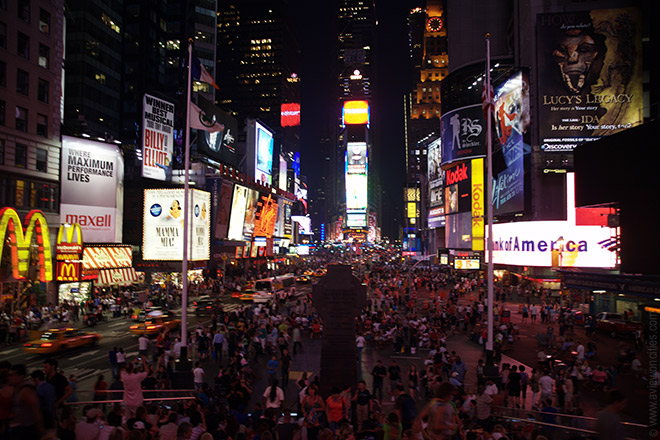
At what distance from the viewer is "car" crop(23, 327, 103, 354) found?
70.0 feet

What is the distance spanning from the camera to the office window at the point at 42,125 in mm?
34500

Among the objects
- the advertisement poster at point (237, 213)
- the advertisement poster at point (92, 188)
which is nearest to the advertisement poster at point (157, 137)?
the advertisement poster at point (92, 188)

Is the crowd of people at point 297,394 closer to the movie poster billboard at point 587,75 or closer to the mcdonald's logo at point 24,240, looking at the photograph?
the mcdonald's logo at point 24,240

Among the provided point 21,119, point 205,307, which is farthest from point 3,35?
point 205,307

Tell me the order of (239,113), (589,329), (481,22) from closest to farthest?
(589,329) < (481,22) < (239,113)

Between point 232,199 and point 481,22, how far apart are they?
45664 mm

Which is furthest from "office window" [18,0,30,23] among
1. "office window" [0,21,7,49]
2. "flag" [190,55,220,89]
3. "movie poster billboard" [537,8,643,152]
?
"movie poster billboard" [537,8,643,152]

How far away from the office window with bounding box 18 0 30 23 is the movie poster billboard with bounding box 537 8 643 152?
4120cm

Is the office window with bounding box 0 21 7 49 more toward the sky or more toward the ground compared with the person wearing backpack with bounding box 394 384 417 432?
more toward the sky

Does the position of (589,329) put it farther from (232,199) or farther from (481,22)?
(481,22)

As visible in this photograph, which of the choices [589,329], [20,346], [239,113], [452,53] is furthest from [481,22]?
[239,113]

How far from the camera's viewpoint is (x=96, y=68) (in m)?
66.5

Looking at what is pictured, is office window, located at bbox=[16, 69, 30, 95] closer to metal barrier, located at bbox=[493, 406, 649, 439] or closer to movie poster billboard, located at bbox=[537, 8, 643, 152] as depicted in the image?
metal barrier, located at bbox=[493, 406, 649, 439]

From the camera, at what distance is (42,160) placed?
34750mm
